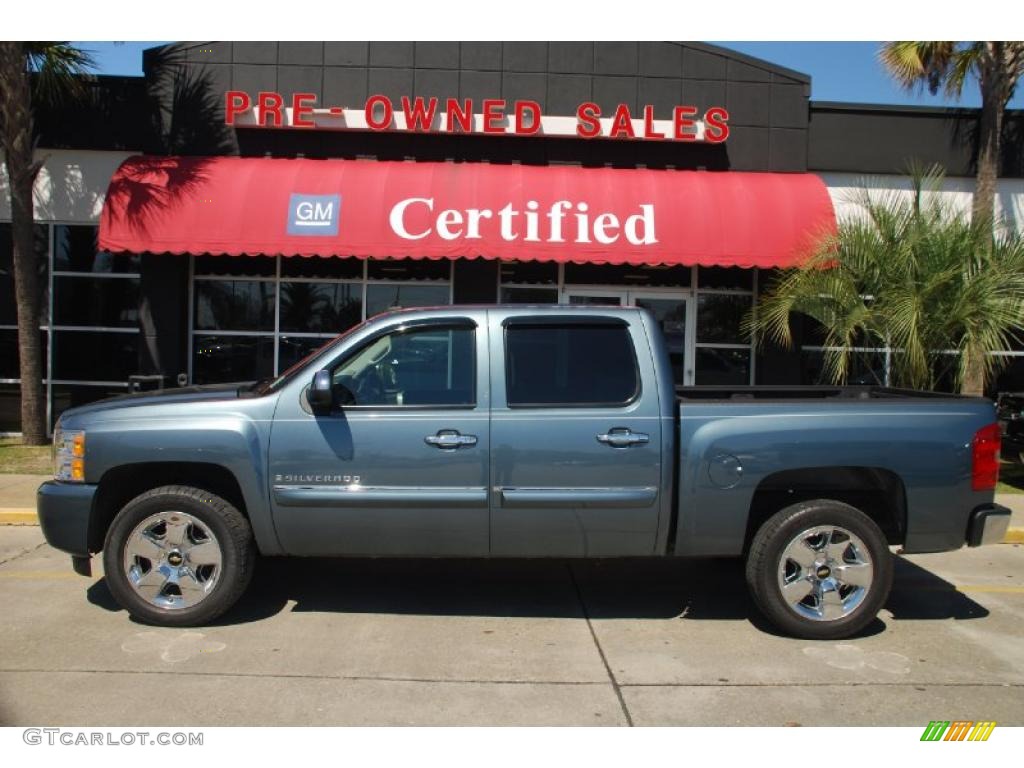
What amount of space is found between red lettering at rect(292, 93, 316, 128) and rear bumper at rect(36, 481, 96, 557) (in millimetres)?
8180

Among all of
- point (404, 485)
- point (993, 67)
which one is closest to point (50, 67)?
point (404, 485)

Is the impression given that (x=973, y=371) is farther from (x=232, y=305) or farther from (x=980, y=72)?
(x=232, y=305)

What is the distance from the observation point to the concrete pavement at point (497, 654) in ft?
13.1

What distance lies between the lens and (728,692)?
425 centimetres

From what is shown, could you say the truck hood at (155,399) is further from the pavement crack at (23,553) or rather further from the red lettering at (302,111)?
the red lettering at (302,111)

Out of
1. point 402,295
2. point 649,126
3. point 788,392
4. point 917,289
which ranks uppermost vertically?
point 649,126

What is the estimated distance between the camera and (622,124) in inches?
476

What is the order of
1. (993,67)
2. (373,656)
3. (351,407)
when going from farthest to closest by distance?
1. (993,67)
2. (351,407)
3. (373,656)

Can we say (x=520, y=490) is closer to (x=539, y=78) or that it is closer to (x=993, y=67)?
(x=539, y=78)

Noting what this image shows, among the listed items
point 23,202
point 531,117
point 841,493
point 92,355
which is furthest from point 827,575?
point 92,355

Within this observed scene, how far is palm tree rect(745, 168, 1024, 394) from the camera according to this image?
8.85m

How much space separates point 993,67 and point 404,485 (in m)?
10.7

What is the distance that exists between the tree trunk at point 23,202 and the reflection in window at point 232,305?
2224 mm
